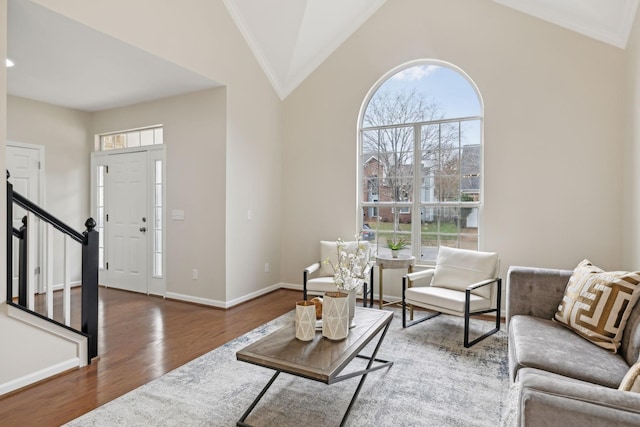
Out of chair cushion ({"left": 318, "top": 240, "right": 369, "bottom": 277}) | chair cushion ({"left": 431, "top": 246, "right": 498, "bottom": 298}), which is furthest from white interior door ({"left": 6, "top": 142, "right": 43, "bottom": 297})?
chair cushion ({"left": 431, "top": 246, "right": 498, "bottom": 298})

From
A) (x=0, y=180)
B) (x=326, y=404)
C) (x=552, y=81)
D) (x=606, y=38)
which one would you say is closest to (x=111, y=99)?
(x=0, y=180)

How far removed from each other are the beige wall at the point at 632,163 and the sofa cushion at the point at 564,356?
142 centimetres

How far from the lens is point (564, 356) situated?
192 centimetres

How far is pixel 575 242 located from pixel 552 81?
1712mm

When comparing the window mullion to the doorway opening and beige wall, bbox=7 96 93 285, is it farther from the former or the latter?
beige wall, bbox=7 96 93 285

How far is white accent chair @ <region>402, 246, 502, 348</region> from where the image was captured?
3.29m

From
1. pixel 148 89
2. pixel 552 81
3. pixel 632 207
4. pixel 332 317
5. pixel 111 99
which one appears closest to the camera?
pixel 332 317

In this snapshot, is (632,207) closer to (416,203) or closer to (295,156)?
(416,203)

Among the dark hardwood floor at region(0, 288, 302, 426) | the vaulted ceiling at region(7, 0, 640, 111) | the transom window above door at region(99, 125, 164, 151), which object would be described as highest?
the vaulted ceiling at region(7, 0, 640, 111)

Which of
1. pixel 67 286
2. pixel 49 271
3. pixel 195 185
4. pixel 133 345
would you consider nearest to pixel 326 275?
pixel 195 185

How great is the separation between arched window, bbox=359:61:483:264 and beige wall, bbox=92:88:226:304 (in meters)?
1.89

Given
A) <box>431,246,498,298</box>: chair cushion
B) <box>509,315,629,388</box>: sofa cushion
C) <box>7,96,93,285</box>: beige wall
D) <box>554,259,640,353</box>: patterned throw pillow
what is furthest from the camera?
<box>7,96,93,285</box>: beige wall

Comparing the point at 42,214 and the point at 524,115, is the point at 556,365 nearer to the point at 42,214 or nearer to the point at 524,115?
the point at 524,115

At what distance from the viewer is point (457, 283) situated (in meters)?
3.68
